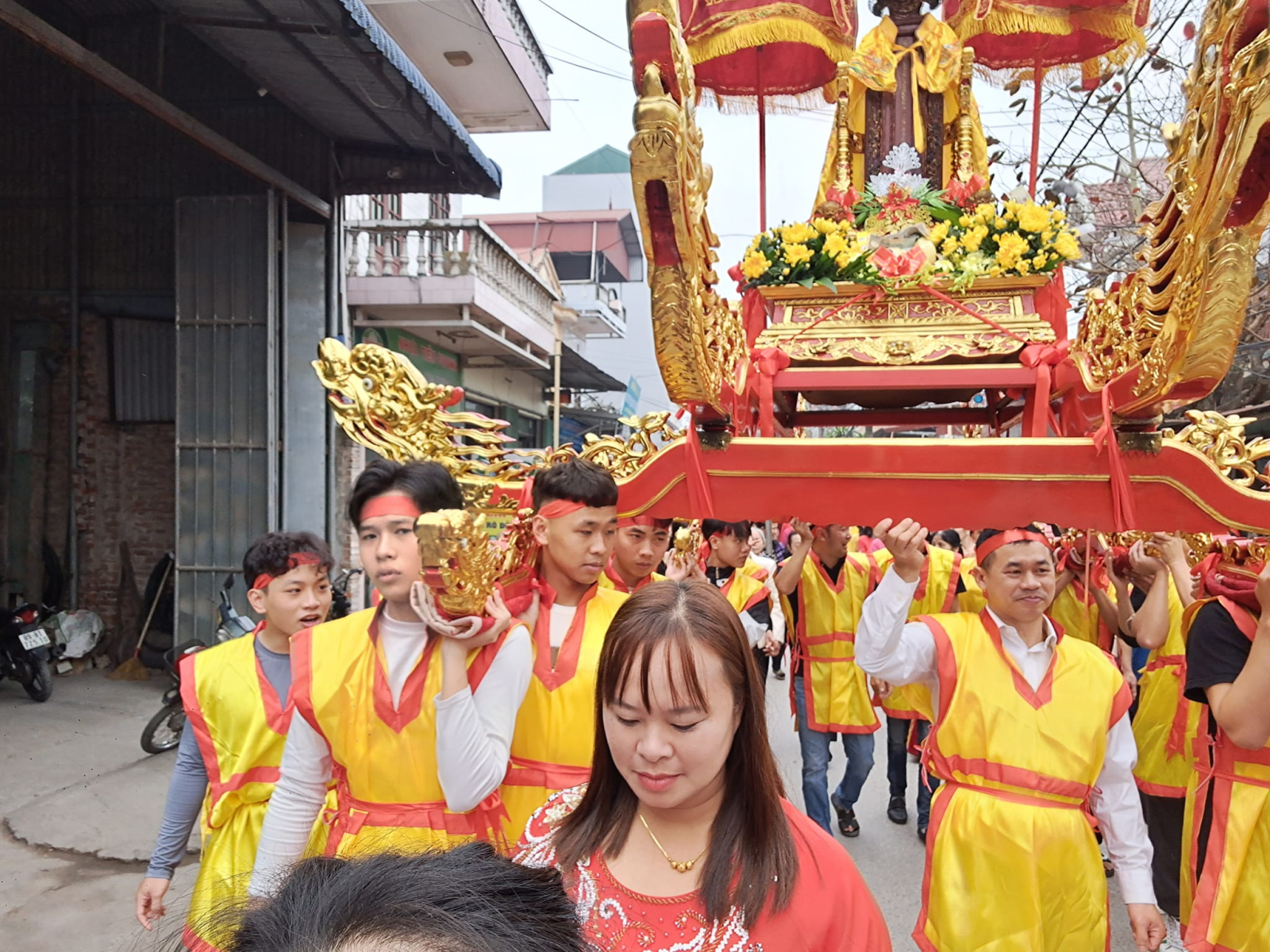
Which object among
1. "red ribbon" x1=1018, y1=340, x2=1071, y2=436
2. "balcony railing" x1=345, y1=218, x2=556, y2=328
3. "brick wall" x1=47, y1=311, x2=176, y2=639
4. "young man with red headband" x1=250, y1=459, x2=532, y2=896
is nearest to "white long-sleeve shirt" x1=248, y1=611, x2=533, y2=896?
"young man with red headband" x1=250, y1=459, x2=532, y2=896

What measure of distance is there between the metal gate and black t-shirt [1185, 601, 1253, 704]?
585cm

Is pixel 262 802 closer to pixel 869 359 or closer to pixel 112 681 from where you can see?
pixel 869 359

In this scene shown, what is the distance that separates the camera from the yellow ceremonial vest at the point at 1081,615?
11.5 feet

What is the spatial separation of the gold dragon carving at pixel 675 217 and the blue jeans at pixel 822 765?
2.46 meters

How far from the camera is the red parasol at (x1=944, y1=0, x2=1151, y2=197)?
10.8 feet

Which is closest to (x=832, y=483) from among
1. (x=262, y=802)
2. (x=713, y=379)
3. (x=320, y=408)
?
(x=713, y=379)

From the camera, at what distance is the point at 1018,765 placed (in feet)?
6.66

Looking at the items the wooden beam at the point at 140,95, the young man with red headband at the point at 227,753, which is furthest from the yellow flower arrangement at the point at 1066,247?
the wooden beam at the point at 140,95

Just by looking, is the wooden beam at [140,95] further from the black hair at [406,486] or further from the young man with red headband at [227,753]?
the black hair at [406,486]

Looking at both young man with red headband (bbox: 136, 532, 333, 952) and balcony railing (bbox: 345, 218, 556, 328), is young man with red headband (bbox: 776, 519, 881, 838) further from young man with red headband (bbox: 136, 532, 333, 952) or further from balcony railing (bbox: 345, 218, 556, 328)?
balcony railing (bbox: 345, 218, 556, 328)

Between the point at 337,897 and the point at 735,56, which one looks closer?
the point at 337,897

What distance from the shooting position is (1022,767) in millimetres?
2023

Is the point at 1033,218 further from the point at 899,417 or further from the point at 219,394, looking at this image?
the point at 219,394

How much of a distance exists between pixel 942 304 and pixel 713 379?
147 cm
